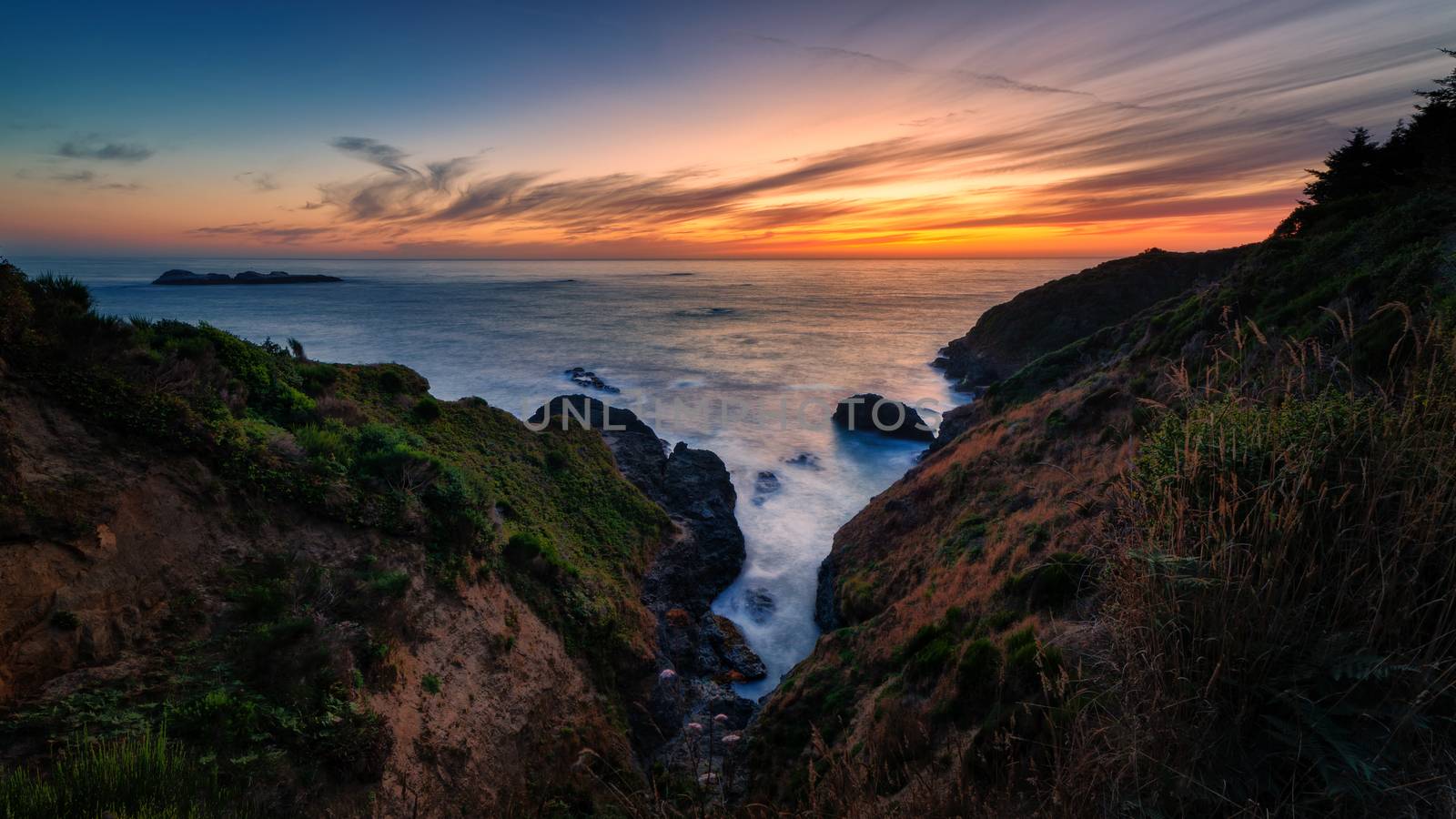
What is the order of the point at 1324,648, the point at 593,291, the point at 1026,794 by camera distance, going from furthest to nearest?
1. the point at 593,291
2. the point at 1026,794
3. the point at 1324,648

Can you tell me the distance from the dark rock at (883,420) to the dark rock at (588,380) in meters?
24.9

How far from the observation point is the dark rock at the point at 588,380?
59531 mm

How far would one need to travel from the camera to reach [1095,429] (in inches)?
784

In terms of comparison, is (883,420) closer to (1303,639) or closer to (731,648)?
(731,648)

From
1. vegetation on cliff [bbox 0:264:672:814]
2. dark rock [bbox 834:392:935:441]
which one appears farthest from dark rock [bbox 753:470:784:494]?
vegetation on cliff [bbox 0:264:672:814]

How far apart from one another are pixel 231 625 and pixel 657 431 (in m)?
38.5

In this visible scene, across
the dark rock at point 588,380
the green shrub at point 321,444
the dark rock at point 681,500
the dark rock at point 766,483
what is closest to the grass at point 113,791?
the green shrub at point 321,444

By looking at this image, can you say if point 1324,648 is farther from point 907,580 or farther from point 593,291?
point 593,291

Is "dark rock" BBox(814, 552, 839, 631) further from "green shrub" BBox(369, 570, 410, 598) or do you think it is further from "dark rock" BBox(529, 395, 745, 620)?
"green shrub" BBox(369, 570, 410, 598)

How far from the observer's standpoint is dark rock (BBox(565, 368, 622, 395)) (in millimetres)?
59531

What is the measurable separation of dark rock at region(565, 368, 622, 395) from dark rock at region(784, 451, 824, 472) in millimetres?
24243

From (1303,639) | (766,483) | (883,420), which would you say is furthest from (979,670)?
(883,420)

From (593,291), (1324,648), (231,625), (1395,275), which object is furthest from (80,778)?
(593,291)

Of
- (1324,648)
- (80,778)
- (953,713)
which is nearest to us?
(1324,648)
